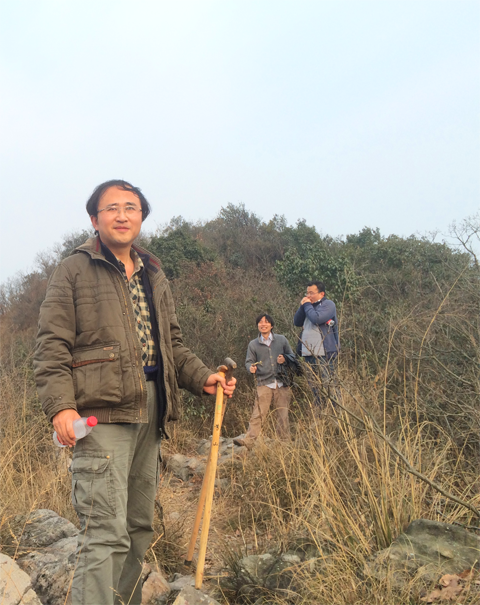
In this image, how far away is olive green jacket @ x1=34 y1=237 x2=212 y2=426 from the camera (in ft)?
7.82

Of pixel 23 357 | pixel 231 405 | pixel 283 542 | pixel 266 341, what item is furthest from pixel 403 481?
pixel 23 357

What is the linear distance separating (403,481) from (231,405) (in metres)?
5.76

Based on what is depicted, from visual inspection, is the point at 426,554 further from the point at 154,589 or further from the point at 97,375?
the point at 97,375

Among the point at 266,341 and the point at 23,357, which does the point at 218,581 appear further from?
the point at 23,357

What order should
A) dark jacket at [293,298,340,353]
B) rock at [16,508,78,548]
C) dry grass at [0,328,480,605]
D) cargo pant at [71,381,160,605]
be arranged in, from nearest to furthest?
cargo pant at [71,381,160,605] < dry grass at [0,328,480,605] < rock at [16,508,78,548] < dark jacket at [293,298,340,353]

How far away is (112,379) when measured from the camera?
2453mm

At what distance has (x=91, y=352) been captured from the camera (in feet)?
8.16

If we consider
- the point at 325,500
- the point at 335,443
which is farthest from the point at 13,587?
the point at 335,443

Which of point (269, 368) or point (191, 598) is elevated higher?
point (269, 368)

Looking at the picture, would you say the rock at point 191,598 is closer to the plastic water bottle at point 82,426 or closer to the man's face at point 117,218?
the plastic water bottle at point 82,426

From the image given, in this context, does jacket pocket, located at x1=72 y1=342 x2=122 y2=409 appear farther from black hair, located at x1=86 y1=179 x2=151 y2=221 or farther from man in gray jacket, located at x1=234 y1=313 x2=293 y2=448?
man in gray jacket, located at x1=234 y1=313 x2=293 y2=448

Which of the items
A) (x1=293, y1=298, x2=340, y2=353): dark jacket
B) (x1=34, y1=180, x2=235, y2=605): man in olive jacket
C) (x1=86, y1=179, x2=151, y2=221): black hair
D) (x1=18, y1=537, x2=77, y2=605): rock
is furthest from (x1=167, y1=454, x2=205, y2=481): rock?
(x1=86, y1=179, x2=151, y2=221): black hair

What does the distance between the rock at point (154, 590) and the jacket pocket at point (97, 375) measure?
4.31ft

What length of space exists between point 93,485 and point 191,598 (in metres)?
0.77
